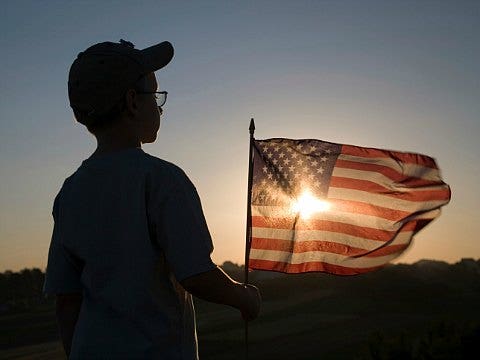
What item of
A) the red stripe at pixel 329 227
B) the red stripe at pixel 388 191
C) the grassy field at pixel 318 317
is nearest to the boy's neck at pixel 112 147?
the red stripe at pixel 329 227

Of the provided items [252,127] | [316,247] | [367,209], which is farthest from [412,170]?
[252,127]

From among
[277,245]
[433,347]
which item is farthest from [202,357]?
[277,245]

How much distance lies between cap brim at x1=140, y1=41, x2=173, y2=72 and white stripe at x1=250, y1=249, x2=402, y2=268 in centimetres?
386

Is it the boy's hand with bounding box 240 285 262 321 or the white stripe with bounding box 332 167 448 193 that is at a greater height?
the white stripe with bounding box 332 167 448 193

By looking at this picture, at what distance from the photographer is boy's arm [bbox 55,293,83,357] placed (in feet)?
7.74

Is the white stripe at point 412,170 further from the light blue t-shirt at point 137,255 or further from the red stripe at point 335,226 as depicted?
the light blue t-shirt at point 137,255

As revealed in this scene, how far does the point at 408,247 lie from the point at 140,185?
4.23 metres

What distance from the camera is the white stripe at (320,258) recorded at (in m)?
Answer: 5.88

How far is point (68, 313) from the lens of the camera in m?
2.38

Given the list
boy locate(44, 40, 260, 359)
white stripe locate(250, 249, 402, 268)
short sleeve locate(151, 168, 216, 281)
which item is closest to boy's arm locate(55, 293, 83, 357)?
boy locate(44, 40, 260, 359)

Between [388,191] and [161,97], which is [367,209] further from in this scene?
[161,97]

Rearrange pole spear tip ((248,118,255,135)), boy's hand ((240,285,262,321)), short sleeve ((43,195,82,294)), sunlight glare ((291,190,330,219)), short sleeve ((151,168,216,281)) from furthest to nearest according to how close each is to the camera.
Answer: sunlight glare ((291,190,330,219)) < pole spear tip ((248,118,255,135)) < short sleeve ((43,195,82,294)) < boy's hand ((240,285,262,321)) < short sleeve ((151,168,216,281))

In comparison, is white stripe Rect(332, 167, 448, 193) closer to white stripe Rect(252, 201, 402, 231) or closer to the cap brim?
white stripe Rect(252, 201, 402, 231)

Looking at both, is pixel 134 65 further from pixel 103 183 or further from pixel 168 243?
pixel 168 243
